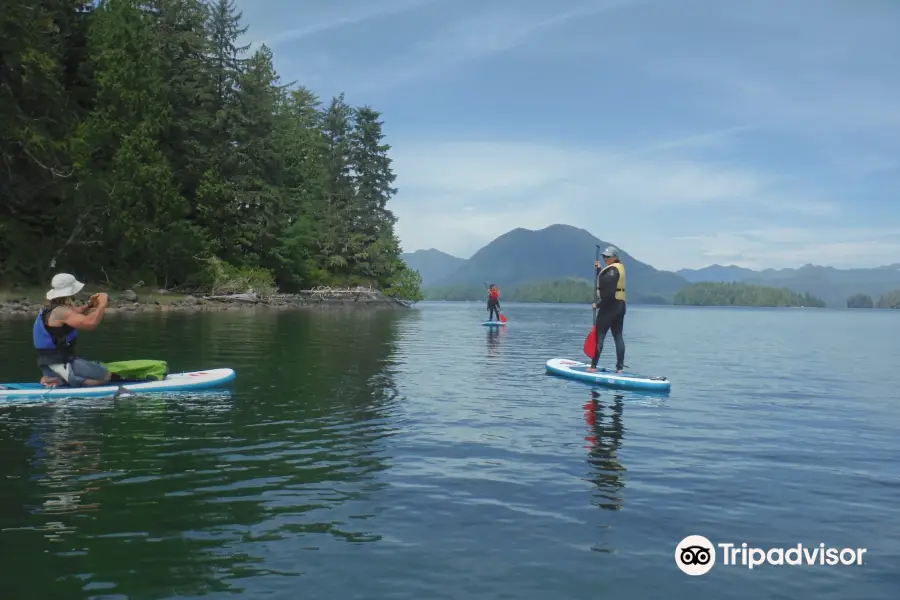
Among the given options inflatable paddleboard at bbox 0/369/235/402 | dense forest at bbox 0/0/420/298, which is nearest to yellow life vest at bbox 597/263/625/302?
inflatable paddleboard at bbox 0/369/235/402

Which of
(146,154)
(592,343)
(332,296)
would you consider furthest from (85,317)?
(332,296)

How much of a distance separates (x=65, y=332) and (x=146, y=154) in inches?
1628

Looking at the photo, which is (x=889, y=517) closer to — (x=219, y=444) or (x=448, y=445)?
(x=448, y=445)

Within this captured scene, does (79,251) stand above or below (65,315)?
above

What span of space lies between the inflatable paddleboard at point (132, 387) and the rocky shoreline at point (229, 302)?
90.4 ft

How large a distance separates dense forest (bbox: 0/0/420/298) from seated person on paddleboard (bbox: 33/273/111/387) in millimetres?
35025

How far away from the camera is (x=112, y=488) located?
7914 millimetres

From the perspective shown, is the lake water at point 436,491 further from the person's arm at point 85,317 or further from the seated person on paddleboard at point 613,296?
the seated person on paddleboard at point 613,296

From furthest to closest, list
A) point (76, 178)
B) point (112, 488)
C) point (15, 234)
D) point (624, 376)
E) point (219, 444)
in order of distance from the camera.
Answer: point (76, 178), point (15, 234), point (624, 376), point (219, 444), point (112, 488)

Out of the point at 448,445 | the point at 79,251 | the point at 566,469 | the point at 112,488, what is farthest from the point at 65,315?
the point at 79,251

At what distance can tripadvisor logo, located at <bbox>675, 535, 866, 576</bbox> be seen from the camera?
622 cm

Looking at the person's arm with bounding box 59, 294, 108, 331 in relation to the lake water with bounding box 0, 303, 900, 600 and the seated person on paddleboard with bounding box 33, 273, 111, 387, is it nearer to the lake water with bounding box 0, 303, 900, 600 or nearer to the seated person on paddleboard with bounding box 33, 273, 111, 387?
the seated person on paddleboard with bounding box 33, 273, 111, 387

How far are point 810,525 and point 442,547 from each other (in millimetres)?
3990

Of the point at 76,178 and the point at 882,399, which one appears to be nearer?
the point at 882,399
